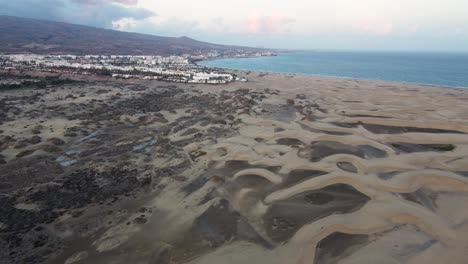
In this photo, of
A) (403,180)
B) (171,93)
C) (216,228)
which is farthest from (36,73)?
(403,180)

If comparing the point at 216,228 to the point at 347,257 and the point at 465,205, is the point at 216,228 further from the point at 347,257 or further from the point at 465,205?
the point at 465,205

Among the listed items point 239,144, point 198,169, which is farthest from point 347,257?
point 239,144

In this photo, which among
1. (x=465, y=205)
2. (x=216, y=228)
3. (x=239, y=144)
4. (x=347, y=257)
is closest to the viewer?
(x=347, y=257)

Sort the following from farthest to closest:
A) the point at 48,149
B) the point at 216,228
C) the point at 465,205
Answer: the point at 48,149 → the point at 465,205 → the point at 216,228

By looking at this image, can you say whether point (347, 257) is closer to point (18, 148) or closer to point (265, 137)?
point (265, 137)

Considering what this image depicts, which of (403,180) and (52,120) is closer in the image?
(403,180)

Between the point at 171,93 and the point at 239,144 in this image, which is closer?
the point at 239,144
